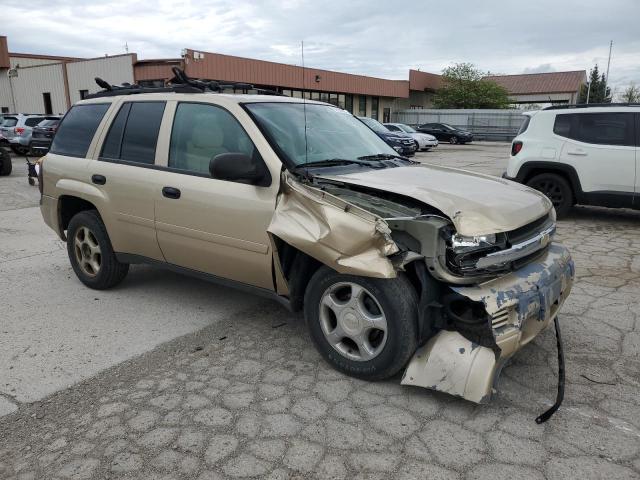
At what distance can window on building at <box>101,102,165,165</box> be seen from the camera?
4.31m

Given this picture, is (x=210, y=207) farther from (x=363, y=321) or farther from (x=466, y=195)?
(x=466, y=195)

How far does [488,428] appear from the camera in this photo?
9.27 ft

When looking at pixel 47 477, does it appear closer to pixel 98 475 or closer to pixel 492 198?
pixel 98 475

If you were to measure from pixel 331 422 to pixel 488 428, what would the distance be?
33.3 inches

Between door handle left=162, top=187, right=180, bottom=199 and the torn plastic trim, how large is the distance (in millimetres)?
1001

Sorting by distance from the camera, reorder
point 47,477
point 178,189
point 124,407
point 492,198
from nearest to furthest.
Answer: point 47,477 → point 124,407 → point 492,198 → point 178,189

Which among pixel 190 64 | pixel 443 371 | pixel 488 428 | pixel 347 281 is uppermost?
pixel 190 64

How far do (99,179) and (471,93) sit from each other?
49160 millimetres

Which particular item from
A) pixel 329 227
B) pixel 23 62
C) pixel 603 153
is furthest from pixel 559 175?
pixel 23 62

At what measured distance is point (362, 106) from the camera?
151 ft

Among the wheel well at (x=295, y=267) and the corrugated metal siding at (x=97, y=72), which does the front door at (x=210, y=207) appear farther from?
the corrugated metal siding at (x=97, y=72)

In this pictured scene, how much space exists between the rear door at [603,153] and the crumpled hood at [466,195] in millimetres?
4734

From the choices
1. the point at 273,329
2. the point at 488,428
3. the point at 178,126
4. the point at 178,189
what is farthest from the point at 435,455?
the point at 178,126

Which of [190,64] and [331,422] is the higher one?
[190,64]
